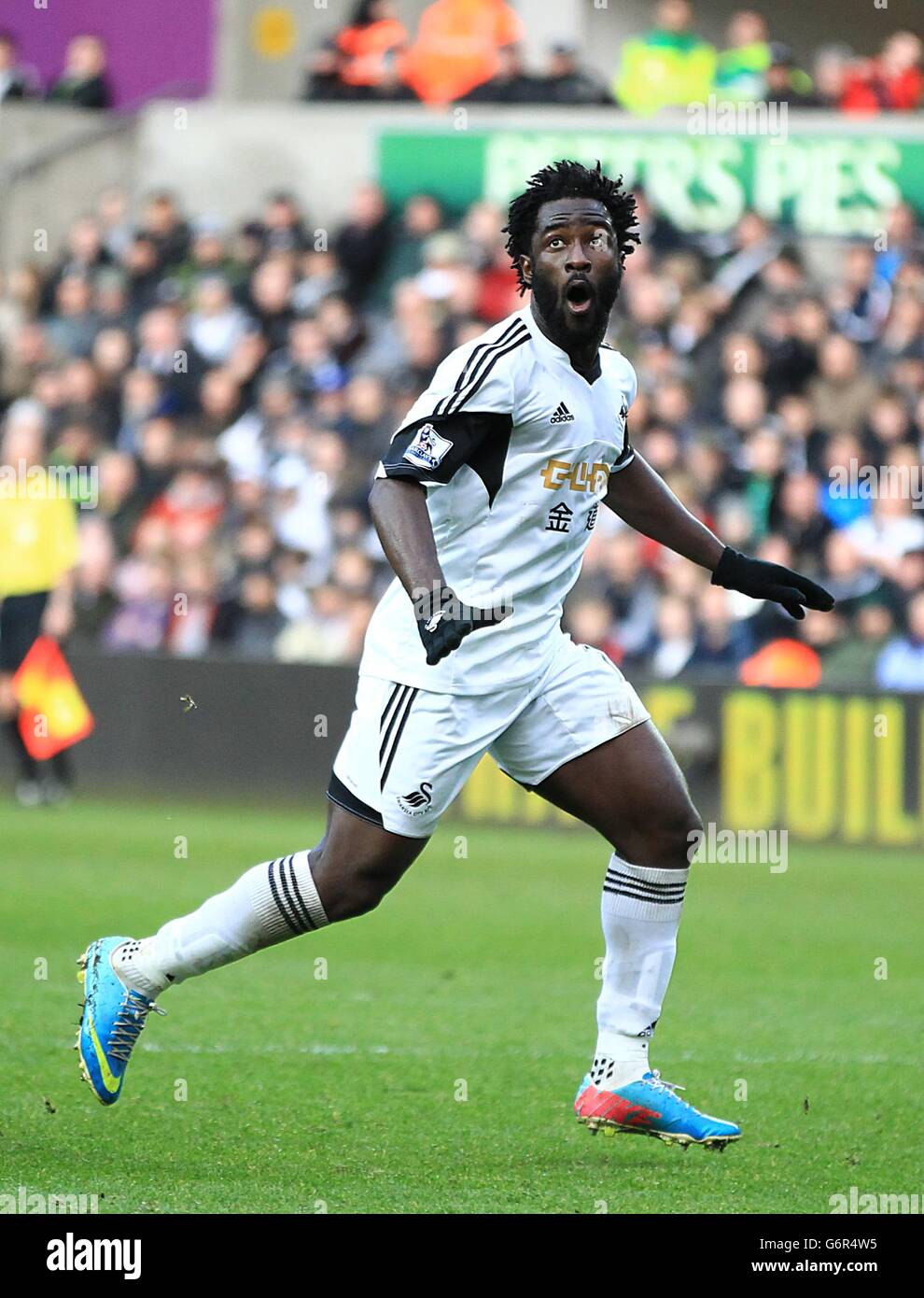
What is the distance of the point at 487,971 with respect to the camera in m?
9.12

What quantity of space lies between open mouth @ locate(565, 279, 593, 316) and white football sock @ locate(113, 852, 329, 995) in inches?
58.7

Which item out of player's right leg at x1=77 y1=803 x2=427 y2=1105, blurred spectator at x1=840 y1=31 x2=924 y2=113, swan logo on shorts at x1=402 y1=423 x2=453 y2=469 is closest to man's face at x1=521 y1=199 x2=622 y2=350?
swan logo on shorts at x1=402 y1=423 x2=453 y2=469

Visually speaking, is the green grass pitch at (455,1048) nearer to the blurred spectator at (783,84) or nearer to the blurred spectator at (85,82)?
the blurred spectator at (783,84)

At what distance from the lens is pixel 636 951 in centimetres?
594

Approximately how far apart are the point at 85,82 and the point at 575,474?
1553 cm

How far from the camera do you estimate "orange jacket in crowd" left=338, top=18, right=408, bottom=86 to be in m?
18.7

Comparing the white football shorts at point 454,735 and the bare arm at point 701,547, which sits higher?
the bare arm at point 701,547

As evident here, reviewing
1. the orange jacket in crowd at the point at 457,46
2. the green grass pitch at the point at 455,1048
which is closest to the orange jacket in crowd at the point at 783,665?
the green grass pitch at the point at 455,1048

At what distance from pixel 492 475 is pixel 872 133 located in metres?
12.1

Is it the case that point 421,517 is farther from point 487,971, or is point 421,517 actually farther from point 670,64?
point 670,64

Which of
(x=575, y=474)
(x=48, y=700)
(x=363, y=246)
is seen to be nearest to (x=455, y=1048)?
(x=575, y=474)

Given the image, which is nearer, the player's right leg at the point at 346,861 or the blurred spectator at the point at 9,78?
the player's right leg at the point at 346,861

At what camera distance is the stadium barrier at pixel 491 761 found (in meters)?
13.6
